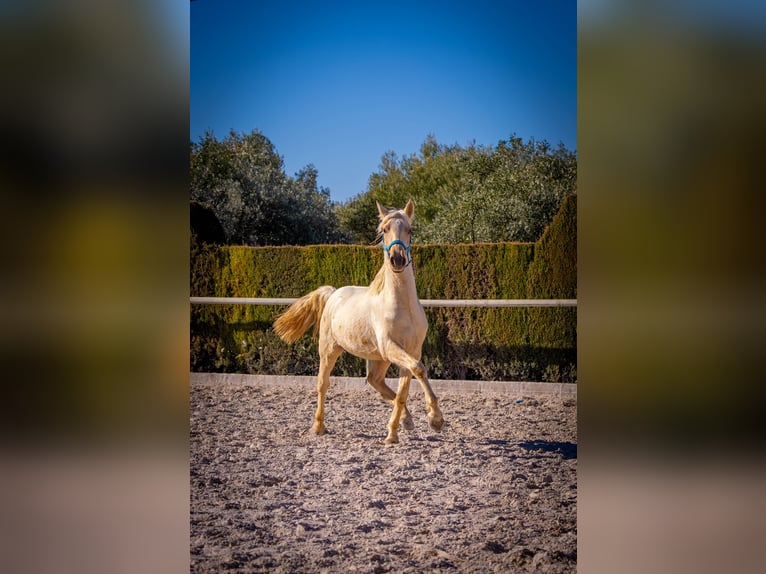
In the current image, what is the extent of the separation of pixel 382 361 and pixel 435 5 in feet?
9.57

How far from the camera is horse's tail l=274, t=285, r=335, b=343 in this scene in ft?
15.5

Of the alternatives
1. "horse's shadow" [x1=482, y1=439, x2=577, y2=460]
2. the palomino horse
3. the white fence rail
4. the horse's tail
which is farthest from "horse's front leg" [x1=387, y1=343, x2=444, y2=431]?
the white fence rail

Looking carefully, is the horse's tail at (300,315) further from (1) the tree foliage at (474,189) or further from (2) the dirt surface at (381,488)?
(1) the tree foliage at (474,189)

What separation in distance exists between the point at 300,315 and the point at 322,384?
0.56 metres

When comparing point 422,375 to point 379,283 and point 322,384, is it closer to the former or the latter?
point 379,283

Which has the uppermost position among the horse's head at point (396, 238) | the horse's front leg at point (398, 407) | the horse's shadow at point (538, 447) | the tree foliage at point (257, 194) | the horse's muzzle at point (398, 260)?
the tree foliage at point (257, 194)

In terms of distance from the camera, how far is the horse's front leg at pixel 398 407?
153 inches

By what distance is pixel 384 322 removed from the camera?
4.01m

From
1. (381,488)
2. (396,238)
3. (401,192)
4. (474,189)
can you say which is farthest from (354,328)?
(401,192)

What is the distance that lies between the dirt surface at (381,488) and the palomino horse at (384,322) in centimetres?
33
